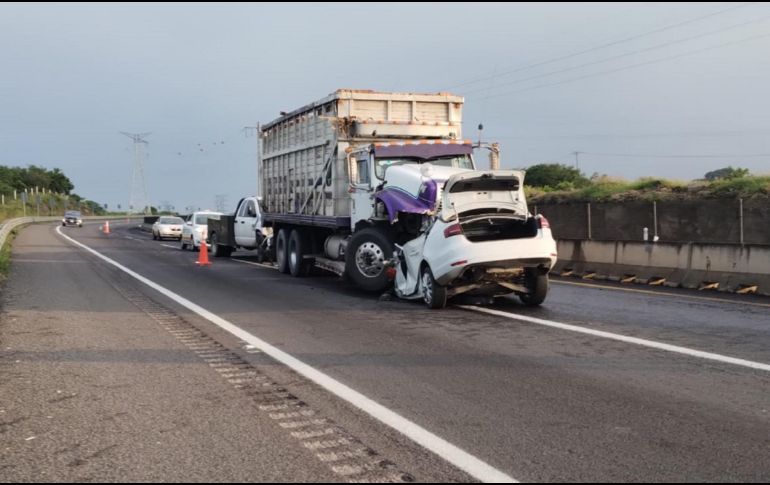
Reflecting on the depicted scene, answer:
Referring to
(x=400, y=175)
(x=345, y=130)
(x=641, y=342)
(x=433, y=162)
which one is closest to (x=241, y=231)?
(x=345, y=130)

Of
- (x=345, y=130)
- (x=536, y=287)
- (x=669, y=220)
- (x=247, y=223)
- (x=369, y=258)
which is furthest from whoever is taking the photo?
(x=247, y=223)

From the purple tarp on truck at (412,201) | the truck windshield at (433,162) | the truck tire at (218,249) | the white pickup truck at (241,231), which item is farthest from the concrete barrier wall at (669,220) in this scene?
the truck tire at (218,249)

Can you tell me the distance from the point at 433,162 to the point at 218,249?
528 inches

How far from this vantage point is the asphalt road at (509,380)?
454cm

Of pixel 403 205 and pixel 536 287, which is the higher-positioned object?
pixel 403 205

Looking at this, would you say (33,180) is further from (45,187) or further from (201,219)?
(201,219)

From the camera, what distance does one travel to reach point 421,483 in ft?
13.6

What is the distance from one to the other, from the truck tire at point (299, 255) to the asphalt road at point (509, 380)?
3612 millimetres

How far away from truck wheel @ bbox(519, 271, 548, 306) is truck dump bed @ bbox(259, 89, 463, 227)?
160 inches

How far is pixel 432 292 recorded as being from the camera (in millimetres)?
Result: 11352

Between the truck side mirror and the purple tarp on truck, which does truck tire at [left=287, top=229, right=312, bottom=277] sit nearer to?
the truck side mirror

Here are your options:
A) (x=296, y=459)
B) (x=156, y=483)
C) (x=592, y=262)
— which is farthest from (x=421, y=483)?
(x=592, y=262)

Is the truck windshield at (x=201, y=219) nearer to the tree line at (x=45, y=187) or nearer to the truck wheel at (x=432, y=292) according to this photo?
the truck wheel at (x=432, y=292)

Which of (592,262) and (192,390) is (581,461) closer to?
(192,390)
